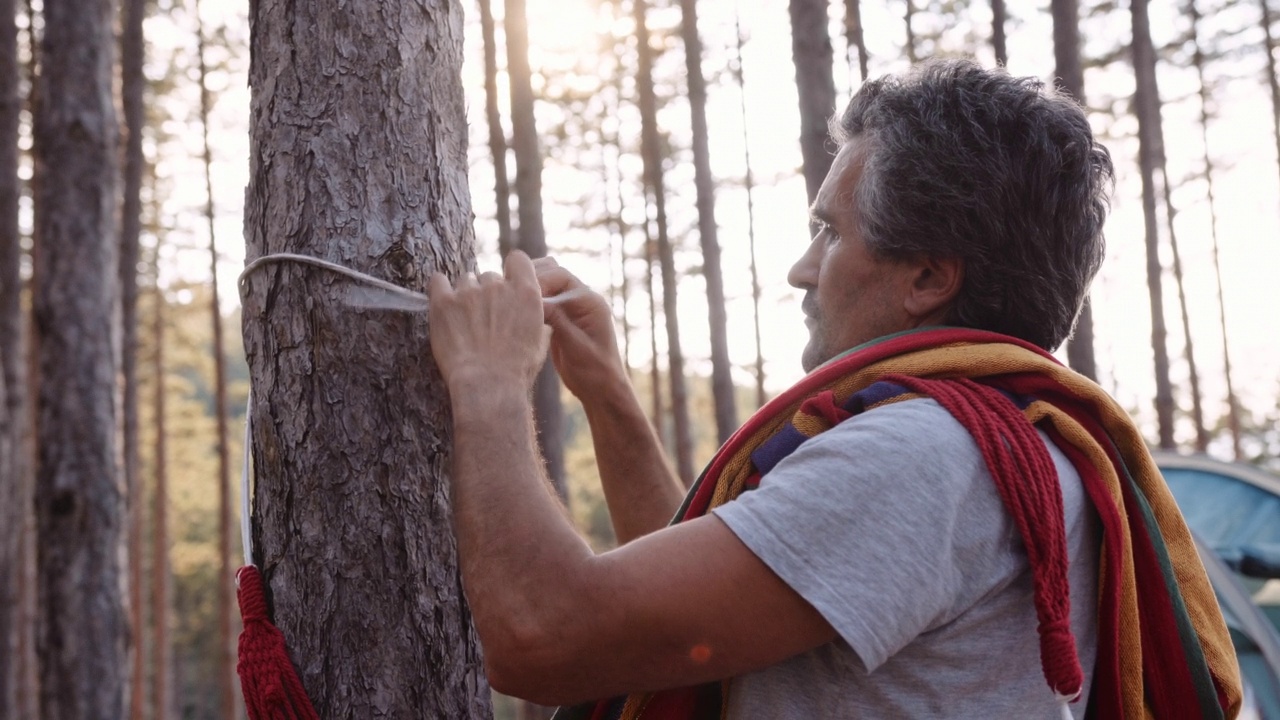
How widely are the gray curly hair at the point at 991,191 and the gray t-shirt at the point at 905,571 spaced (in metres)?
0.33

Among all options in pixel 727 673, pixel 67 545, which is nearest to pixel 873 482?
pixel 727 673

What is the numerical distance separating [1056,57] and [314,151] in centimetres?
971

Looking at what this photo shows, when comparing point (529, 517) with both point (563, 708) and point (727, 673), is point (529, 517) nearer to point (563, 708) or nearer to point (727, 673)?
point (727, 673)

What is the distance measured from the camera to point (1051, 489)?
1.31 m

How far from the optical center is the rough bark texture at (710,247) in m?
11.6

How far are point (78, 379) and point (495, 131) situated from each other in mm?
5999

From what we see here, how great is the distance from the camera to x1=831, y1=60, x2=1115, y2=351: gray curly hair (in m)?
1.57

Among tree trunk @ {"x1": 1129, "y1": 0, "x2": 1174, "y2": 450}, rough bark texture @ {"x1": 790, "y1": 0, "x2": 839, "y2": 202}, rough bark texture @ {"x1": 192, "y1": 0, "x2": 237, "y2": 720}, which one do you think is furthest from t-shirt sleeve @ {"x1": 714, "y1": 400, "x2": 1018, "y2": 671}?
rough bark texture @ {"x1": 192, "y1": 0, "x2": 237, "y2": 720}

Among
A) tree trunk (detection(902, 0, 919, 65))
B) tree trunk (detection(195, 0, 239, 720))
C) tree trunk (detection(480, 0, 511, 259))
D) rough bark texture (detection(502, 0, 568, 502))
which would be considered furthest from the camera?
tree trunk (detection(195, 0, 239, 720))

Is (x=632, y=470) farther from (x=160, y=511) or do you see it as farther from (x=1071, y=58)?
(x=160, y=511)

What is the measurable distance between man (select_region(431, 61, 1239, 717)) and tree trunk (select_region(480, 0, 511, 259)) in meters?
8.26

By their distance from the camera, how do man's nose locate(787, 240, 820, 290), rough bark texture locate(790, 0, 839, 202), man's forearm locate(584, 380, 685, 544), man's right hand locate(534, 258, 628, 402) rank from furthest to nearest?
rough bark texture locate(790, 0, 839, 202)
man's forearm locate(584, 380, 685, 544)
man's right hand locate(534, 258, 628, 402)
man's nose locate(787, 240, 820, 290)

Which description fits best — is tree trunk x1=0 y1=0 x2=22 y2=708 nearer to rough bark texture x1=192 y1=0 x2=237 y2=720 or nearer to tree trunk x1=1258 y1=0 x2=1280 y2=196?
rough bark texture x1=192 y1=0 x2=237 y2=720

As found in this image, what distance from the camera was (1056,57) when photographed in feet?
31.8
